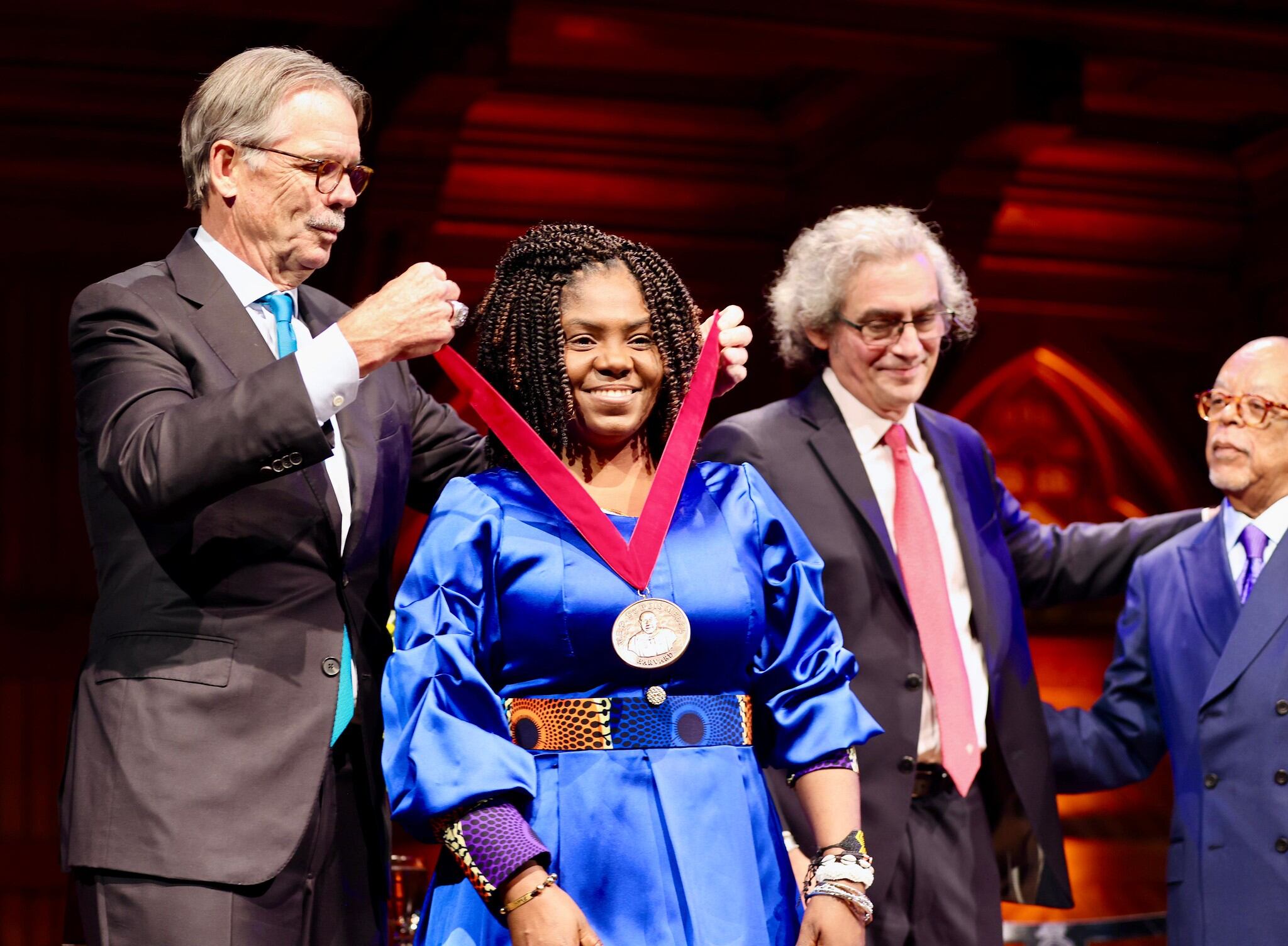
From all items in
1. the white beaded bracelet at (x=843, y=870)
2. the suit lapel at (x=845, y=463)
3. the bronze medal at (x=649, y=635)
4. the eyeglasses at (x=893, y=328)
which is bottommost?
the white beaded bracelet at (x=843, y=870)

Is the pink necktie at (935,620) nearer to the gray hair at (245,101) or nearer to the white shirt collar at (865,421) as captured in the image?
the white shirt collar at (865,421)

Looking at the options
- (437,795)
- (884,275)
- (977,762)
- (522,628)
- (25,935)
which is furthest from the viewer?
(25,935)

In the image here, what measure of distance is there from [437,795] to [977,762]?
1189 mm

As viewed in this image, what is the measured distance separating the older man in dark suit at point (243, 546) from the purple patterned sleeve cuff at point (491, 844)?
0.91 feet

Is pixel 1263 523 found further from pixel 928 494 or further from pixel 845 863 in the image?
pixel 845 863

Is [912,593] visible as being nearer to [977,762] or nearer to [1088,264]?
[977,762]

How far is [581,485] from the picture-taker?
2012 mm

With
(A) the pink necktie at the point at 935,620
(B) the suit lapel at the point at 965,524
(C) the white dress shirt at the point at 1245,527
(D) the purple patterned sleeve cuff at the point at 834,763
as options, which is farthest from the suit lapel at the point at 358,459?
(C) the white dress shirt at the point at 1245,527

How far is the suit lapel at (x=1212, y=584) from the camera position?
2.90 meters

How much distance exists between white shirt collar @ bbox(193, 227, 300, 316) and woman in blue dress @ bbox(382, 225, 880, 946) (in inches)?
12.0

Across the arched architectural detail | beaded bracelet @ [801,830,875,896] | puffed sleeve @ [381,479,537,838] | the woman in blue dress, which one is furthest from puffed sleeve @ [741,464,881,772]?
the arched architectural detail

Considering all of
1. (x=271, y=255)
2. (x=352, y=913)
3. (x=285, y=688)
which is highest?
(x=271, y=255)

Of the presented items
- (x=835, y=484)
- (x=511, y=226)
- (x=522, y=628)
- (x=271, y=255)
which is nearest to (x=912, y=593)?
(x=835, y=484)

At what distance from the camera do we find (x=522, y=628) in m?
1.94
